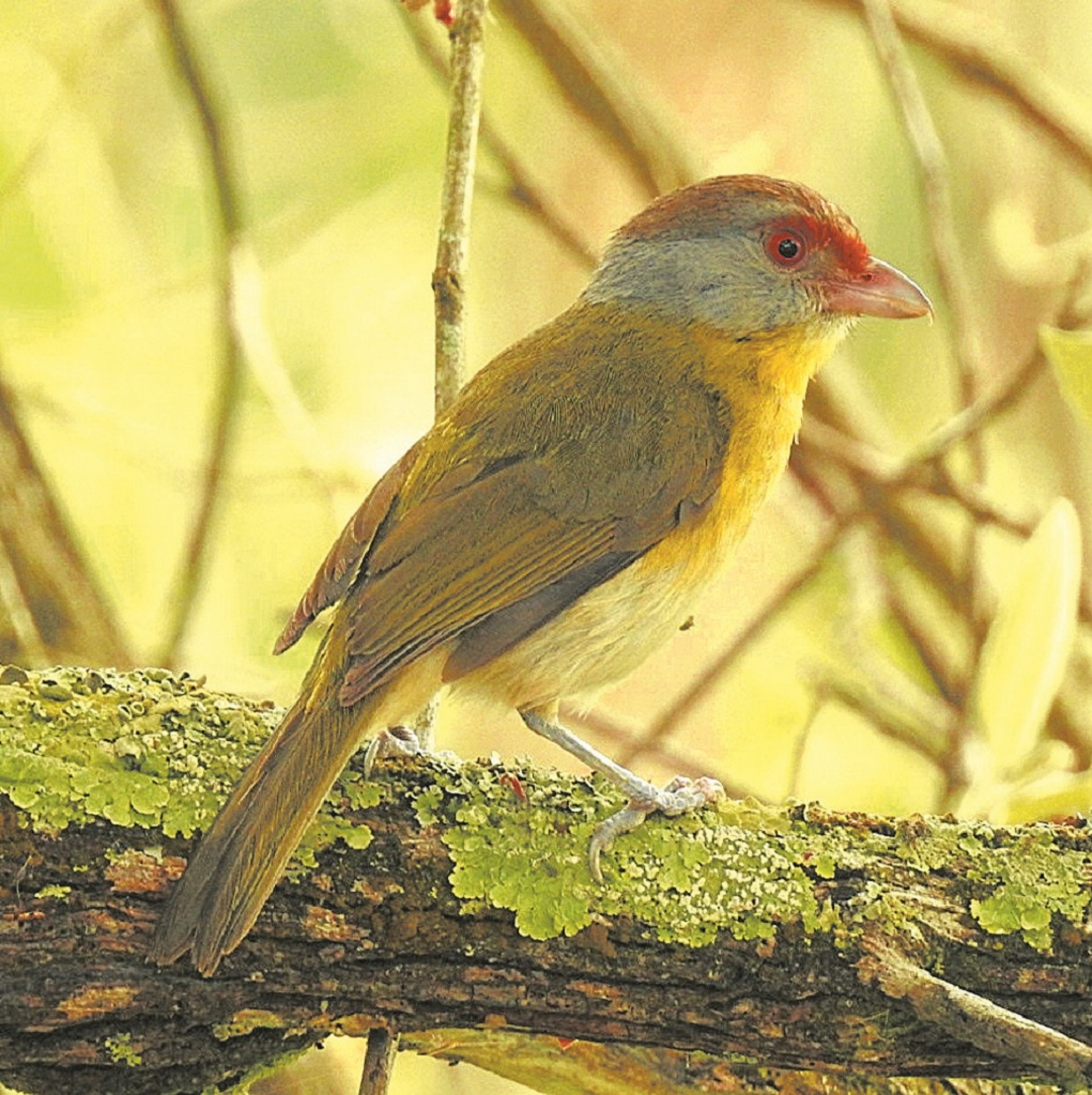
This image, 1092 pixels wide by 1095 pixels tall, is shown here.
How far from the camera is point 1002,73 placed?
4.50 meters

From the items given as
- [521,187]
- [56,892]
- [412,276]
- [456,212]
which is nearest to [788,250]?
[456,212]

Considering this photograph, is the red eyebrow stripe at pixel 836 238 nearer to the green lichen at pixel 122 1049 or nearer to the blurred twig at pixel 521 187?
the blurred twig at pixel 521 187

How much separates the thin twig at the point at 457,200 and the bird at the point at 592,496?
79mm

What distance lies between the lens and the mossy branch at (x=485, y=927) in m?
2.11

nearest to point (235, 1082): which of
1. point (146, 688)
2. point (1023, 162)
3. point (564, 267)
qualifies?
point (146, 688)

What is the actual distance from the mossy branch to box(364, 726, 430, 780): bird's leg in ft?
0.17

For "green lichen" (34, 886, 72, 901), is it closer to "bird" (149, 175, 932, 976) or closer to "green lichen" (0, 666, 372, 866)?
"green lichen" (0, 666, 372, 866)

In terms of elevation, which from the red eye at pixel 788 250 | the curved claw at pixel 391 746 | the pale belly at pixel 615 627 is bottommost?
the curved claw at pixel 391 746

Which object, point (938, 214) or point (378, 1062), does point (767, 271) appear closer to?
point (938, 214)

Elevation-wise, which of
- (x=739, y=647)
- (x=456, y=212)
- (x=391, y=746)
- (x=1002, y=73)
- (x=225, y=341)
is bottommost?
(x=391, y=746)

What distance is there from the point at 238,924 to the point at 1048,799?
5.17 ft

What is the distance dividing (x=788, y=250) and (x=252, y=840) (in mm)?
1851

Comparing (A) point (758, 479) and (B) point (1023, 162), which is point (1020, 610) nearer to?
(A) point (758, 479)

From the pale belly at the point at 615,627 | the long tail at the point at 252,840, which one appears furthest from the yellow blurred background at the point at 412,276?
the long tail at the point at 252,840
